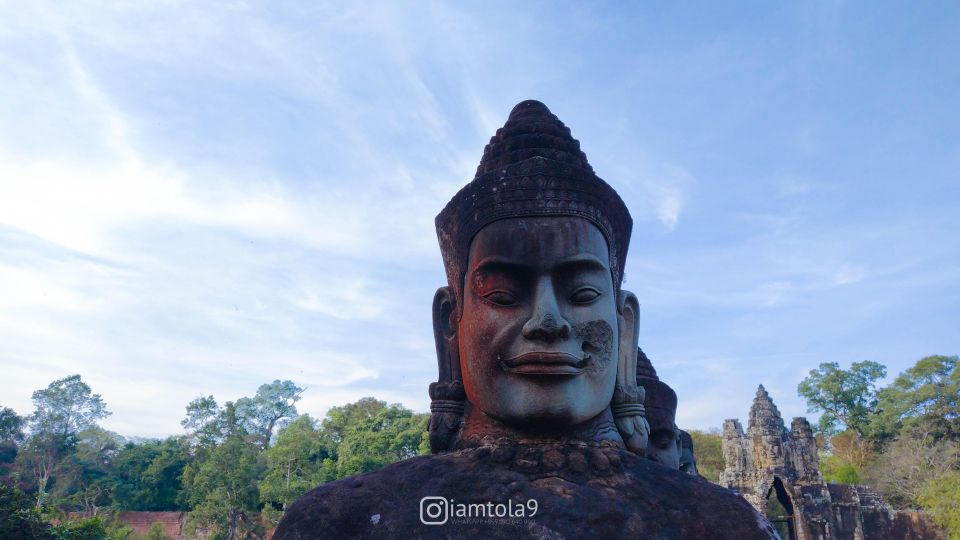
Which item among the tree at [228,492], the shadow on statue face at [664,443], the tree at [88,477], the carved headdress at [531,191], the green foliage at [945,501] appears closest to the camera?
the carved headdress at [531,191]

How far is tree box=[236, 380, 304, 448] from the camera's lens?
1779 inches

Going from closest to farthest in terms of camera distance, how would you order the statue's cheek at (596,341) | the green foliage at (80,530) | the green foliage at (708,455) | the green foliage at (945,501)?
the statue's cheek at (596,341), the green foliage at (80,530), the green foliage at (945,501), the green foliage at (708,455)

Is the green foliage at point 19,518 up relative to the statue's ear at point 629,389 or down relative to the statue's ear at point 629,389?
down

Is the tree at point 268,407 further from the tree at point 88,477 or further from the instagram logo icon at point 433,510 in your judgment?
the instagram logo icon at point 433,510

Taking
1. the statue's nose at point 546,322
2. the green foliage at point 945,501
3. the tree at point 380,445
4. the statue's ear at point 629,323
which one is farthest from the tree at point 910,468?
the statue's nose at point 546,322

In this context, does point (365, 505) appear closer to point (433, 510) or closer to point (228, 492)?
point (433, 510)

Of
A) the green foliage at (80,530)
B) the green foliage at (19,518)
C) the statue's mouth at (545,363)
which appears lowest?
the green foliage at (80,530)

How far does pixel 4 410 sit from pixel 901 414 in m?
50.0

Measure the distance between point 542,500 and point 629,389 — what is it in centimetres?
117

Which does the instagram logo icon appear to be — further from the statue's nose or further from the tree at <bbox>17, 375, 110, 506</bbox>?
the tree at <bbox>17, 375, 110, 506</bbox>

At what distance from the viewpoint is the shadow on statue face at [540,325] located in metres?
3.33

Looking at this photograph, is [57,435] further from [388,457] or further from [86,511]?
[388,457]

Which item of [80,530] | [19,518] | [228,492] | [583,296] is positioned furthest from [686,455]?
[228,492]

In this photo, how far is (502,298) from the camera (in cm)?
351
